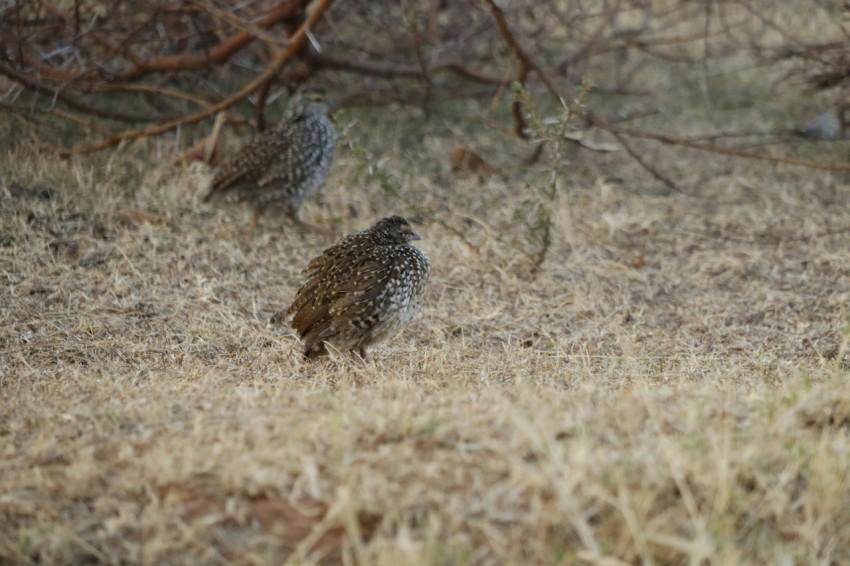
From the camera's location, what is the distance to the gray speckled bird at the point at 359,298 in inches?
206

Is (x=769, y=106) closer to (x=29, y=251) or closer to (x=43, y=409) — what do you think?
(x=29, y=251)

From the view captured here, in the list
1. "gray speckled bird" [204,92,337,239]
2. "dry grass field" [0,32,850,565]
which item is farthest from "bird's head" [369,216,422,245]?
"gray speckled bird" [204,92,337,239]

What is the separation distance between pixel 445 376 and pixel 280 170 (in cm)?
264

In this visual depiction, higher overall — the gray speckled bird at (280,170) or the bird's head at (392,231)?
the bird's head at (392,231)

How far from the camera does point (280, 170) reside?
721 cm

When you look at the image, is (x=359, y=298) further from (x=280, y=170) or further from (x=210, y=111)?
(x=210, y=111)

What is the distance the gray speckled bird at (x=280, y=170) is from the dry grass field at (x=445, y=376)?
7.8 inches

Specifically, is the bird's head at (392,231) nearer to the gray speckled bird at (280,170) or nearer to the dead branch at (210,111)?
the gray speckled bird at (280,170)

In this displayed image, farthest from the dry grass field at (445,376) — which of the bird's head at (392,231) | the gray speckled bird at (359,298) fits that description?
the bird's head at (392,231)

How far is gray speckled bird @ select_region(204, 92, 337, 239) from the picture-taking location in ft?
23.6

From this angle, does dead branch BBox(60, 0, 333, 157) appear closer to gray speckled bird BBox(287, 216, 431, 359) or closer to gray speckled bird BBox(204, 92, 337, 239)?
gray speckled bird BBox(204, 92, 337, 239)

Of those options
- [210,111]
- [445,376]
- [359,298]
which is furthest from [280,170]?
[445,376]

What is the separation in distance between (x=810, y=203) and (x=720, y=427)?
4.84 meters

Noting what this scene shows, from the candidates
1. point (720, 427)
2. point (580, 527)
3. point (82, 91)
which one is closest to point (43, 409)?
point (580, 527)
